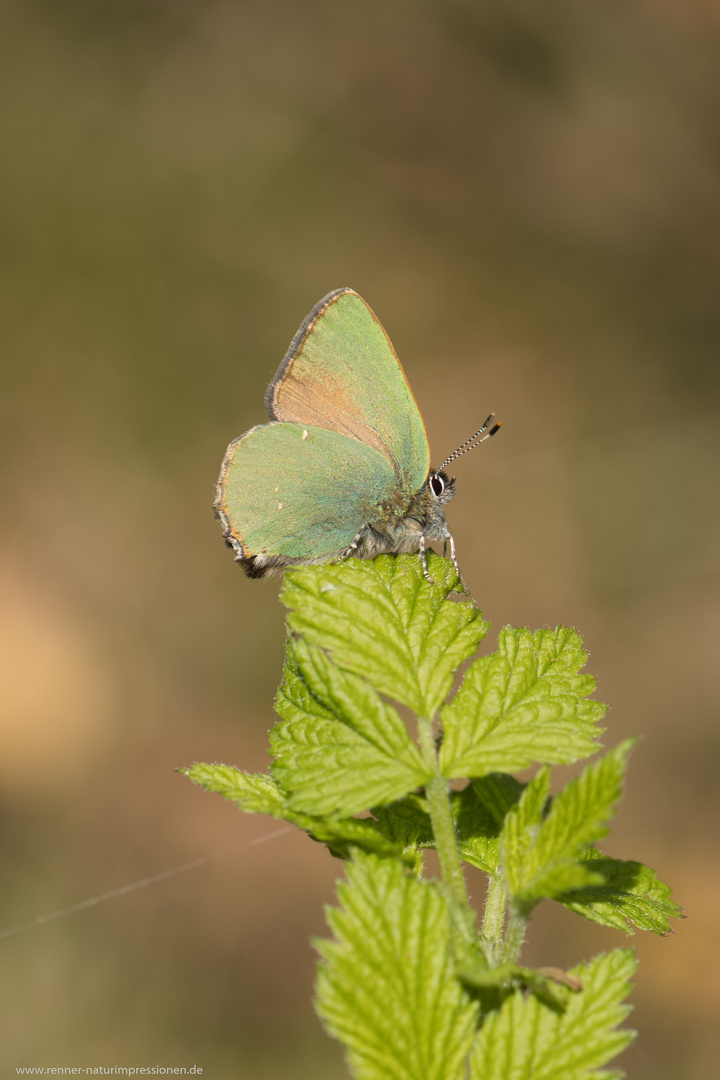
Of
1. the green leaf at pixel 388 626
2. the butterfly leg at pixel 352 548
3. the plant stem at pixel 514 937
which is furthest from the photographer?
→ the butterfly leg at pixel 352 548

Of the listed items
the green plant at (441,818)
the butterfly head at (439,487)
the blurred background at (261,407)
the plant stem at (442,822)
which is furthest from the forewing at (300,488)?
the blurred background at (261,407)

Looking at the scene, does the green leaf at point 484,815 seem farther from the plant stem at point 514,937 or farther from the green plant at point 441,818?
the plant stem at point 514,937

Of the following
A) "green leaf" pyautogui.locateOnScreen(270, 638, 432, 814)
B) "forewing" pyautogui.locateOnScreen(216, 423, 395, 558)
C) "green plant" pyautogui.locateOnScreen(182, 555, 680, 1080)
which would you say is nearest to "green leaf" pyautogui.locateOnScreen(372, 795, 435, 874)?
"green plant" pyautogui.locateOnScreen(182, 555, 680, 1080)

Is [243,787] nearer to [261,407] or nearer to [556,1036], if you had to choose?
[556,1036]

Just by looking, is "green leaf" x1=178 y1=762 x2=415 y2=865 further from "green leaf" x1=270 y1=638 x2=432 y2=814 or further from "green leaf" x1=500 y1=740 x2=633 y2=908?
"green leaf" x1=500 y1=740 x2=633 y2=908

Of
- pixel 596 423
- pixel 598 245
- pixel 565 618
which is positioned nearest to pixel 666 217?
pixel 598 245

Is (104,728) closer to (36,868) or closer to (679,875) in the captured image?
(36,868)

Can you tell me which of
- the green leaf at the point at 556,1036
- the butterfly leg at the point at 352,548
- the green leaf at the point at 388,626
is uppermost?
the butterfly leg at the point at 352,548
